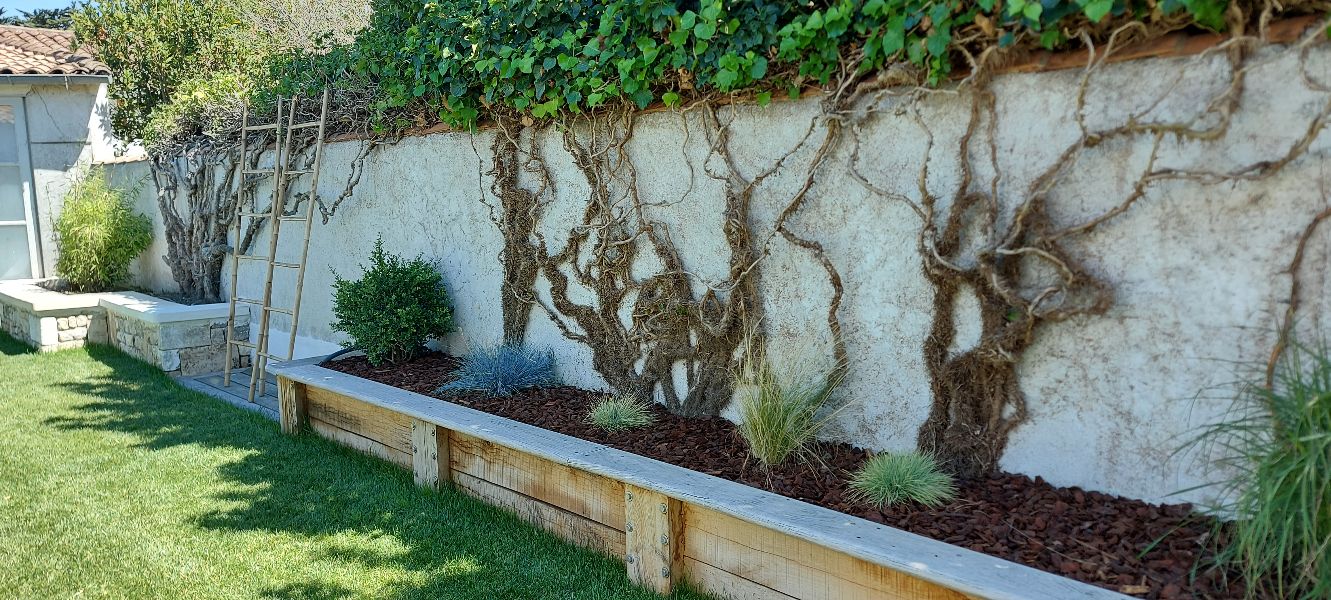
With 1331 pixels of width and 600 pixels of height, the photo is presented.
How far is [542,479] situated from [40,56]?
31.2ft

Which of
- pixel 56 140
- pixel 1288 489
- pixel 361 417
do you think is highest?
pixel 56 140

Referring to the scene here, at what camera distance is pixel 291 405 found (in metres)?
5.34

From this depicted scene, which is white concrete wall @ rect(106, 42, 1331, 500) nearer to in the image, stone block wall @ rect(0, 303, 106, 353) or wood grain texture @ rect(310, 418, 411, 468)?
wood grain texture @ rect(310, 418, 411, 468)

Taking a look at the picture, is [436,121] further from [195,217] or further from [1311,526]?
[1311,526]

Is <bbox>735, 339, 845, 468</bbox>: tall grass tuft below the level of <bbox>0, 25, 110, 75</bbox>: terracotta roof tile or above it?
below

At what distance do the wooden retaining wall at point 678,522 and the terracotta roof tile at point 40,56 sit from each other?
7.38 m

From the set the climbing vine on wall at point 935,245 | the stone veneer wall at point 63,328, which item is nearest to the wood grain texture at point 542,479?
the climbing vine on wall at point 935,245

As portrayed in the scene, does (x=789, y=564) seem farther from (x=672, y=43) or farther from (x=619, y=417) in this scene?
(x=672, y=43)

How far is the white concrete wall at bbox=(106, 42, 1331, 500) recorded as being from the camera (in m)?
2.62

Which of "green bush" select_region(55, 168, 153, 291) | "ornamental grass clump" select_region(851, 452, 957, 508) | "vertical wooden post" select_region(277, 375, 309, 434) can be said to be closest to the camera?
"ornamental grass clump" select_region(851, 452, 957, 508)

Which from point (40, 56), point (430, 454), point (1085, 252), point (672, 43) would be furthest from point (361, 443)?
point (40, 56)

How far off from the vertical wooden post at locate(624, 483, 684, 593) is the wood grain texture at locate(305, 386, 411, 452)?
1699 mm

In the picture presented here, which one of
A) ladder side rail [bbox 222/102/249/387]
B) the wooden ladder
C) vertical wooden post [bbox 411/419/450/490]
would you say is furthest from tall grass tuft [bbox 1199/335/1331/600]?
ladder side rail [bbox 222/102/249/387]

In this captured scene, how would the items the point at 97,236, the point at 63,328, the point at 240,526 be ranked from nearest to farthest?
the point at 240,526, the point at 63,328, the point at 97,236
